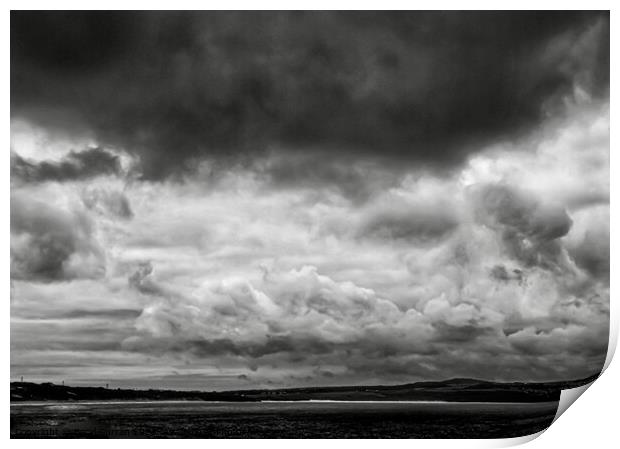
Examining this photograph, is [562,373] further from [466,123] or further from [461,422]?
[466,123]

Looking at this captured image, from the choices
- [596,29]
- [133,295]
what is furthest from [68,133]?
[596,29]

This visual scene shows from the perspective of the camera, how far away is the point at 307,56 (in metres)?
5.74

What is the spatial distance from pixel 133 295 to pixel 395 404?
253cm

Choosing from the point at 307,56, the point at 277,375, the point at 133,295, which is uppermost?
the point at 307,56

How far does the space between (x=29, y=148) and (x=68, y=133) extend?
37cm

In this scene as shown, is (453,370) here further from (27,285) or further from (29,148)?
(29,148)

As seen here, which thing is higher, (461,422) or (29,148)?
(29,148)

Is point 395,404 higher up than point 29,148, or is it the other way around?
point 29,148

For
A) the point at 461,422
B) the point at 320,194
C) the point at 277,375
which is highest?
the point at 320,194

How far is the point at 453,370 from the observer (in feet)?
19.3

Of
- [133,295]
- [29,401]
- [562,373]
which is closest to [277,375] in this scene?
[133,295]

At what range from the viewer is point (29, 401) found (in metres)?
5.69

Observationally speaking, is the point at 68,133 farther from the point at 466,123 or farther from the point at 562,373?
the point at 562,373

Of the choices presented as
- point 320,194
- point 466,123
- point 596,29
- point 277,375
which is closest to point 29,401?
point 277,375
